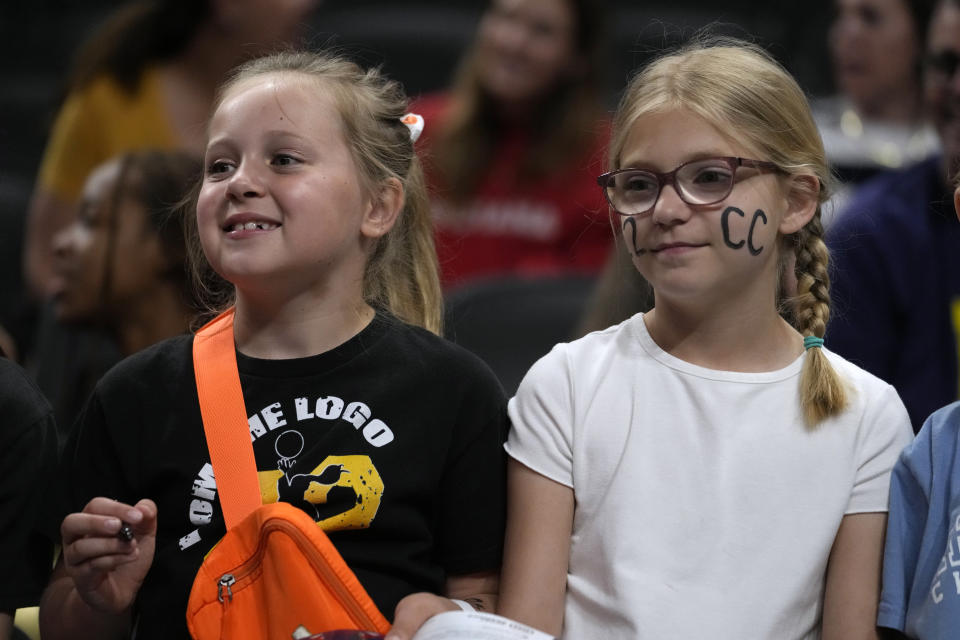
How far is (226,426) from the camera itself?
1.55 m

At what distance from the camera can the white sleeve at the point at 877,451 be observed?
1529 mm

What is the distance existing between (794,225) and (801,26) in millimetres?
3165

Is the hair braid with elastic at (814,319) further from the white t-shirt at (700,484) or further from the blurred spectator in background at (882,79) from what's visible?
the blurred spectator in background at (882,79)

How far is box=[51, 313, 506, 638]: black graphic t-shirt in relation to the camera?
1.53m

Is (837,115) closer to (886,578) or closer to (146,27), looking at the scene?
(146,27)

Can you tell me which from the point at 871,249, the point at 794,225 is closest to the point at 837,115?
the point at 871,249

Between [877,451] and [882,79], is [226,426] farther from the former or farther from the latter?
[882,79]

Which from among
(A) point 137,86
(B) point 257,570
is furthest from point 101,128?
(B) point 257,570

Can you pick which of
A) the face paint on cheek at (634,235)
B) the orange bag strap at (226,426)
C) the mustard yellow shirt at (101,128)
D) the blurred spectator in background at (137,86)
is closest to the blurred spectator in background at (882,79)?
the blurred spectator in background at (137,86)

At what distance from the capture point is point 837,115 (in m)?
3.73

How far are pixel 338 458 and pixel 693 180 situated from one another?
0.53 metres

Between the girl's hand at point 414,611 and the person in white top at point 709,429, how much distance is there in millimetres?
102

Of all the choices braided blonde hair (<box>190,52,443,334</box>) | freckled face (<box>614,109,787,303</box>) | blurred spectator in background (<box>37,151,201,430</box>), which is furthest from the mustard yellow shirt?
freckled face (<box>614,109,787,303</box>)

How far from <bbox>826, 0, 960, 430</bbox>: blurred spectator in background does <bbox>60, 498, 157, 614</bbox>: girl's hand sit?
56.3 inches
